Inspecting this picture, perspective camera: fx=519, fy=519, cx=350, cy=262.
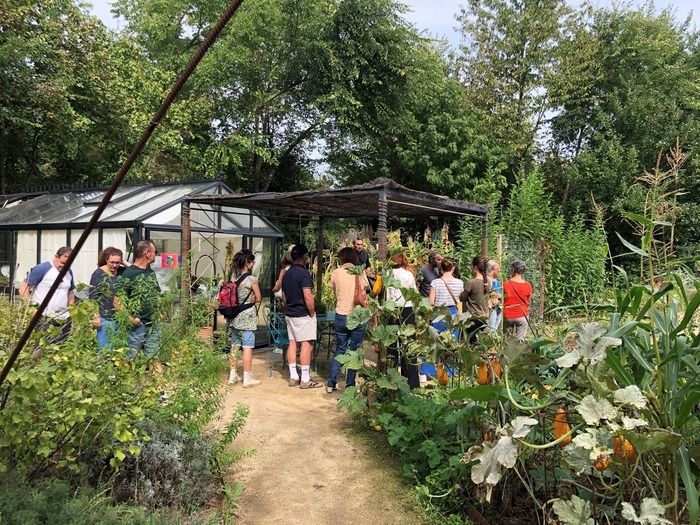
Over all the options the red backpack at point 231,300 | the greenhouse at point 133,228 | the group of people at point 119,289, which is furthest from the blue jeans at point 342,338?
the greenhouse at point 133,228

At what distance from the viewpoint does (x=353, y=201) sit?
249 inches

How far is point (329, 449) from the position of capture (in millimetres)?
3941

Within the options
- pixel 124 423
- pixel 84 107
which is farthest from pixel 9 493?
pixel 84 107

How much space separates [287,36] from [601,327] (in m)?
18.0

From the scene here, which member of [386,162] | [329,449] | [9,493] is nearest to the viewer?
[9,493]

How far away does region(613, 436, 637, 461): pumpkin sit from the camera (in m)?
1.85

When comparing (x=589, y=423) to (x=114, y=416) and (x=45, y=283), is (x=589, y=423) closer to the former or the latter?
(x=114, y=416)

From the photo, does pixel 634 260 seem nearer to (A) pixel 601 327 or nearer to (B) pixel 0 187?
(A) pixel 601 327

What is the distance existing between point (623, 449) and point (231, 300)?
14.2ft

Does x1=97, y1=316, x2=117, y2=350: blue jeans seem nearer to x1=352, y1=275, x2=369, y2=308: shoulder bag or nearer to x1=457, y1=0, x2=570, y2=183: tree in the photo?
x1=352, y1=275, x2=369, y2=308: shoulder bag

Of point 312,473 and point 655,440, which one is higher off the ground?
point 655,440

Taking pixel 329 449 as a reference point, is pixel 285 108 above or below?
above

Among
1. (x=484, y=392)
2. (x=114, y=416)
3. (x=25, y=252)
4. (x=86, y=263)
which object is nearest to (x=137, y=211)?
(x=86, y=263)

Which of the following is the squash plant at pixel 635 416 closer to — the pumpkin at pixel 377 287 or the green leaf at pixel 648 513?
the green leaf at pixel 648 513
